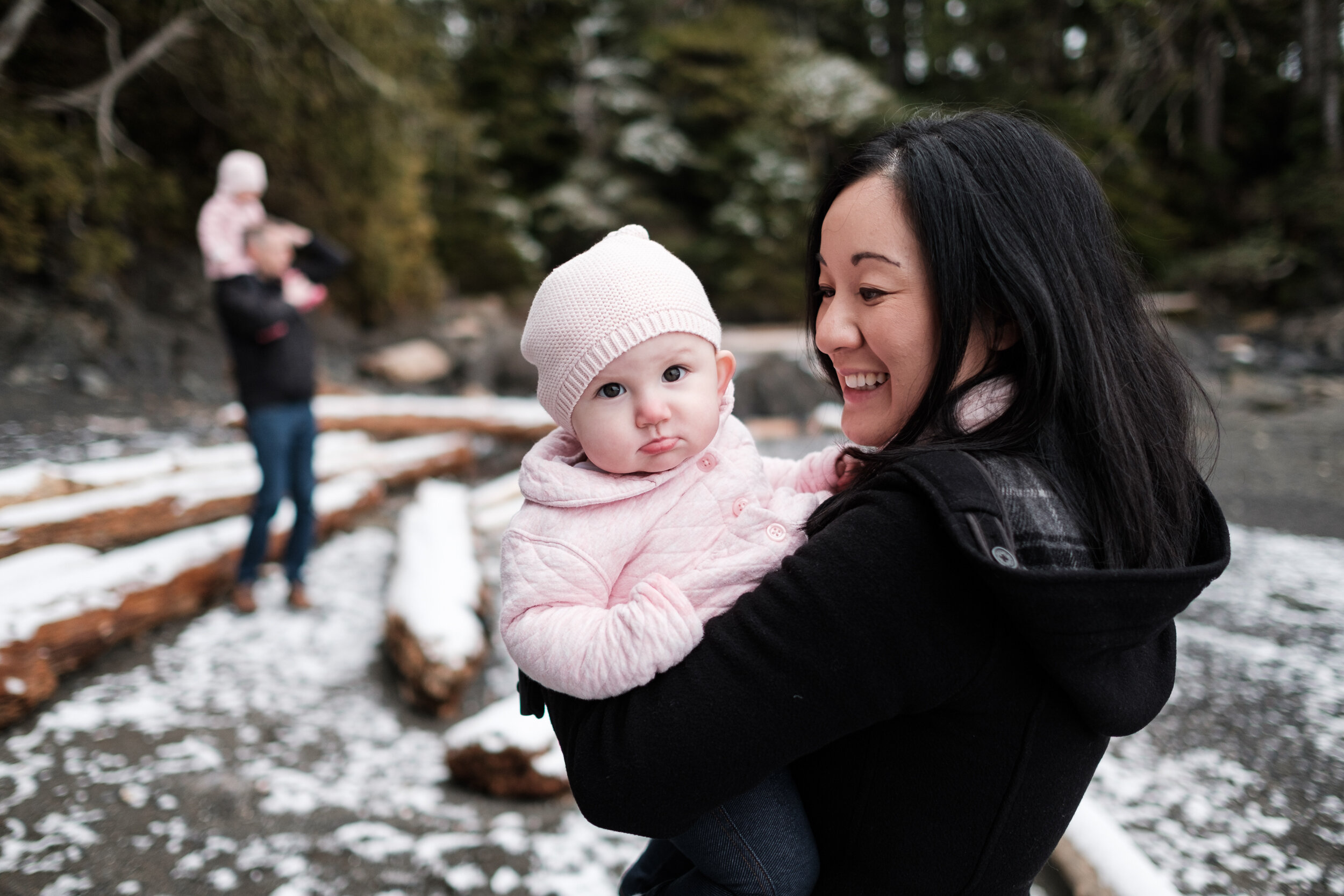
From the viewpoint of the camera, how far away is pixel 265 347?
428cm

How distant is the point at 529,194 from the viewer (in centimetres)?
1808

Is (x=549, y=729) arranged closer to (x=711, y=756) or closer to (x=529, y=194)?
(x=711, y=756)

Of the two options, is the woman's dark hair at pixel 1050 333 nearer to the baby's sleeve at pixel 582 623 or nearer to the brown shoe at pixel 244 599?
the baby's sleeve at pixel 582 623

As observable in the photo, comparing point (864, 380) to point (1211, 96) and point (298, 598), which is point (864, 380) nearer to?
point (298, 598)

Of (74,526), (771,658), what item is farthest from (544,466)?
(74,526)

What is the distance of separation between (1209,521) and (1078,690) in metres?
Answer: 0.36

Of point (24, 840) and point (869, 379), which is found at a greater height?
point (869, 379)

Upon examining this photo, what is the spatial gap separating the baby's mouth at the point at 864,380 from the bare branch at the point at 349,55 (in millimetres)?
8693

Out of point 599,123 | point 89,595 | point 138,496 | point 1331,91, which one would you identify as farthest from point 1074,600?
point 599,123

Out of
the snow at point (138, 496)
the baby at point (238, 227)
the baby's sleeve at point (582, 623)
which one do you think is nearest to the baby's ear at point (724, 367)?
the baby's sleeve at point (582, 623)

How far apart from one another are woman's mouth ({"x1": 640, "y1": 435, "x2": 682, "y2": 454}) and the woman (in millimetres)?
244

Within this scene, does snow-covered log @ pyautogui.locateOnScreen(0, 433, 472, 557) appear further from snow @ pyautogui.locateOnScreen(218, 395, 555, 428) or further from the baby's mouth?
the baby's mouth

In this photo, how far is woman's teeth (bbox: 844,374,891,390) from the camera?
118 cm

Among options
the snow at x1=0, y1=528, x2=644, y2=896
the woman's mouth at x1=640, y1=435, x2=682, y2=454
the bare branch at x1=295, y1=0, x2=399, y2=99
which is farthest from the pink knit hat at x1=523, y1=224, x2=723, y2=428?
the bare branch at x1=295, y1=0, x2=399, y2=99
